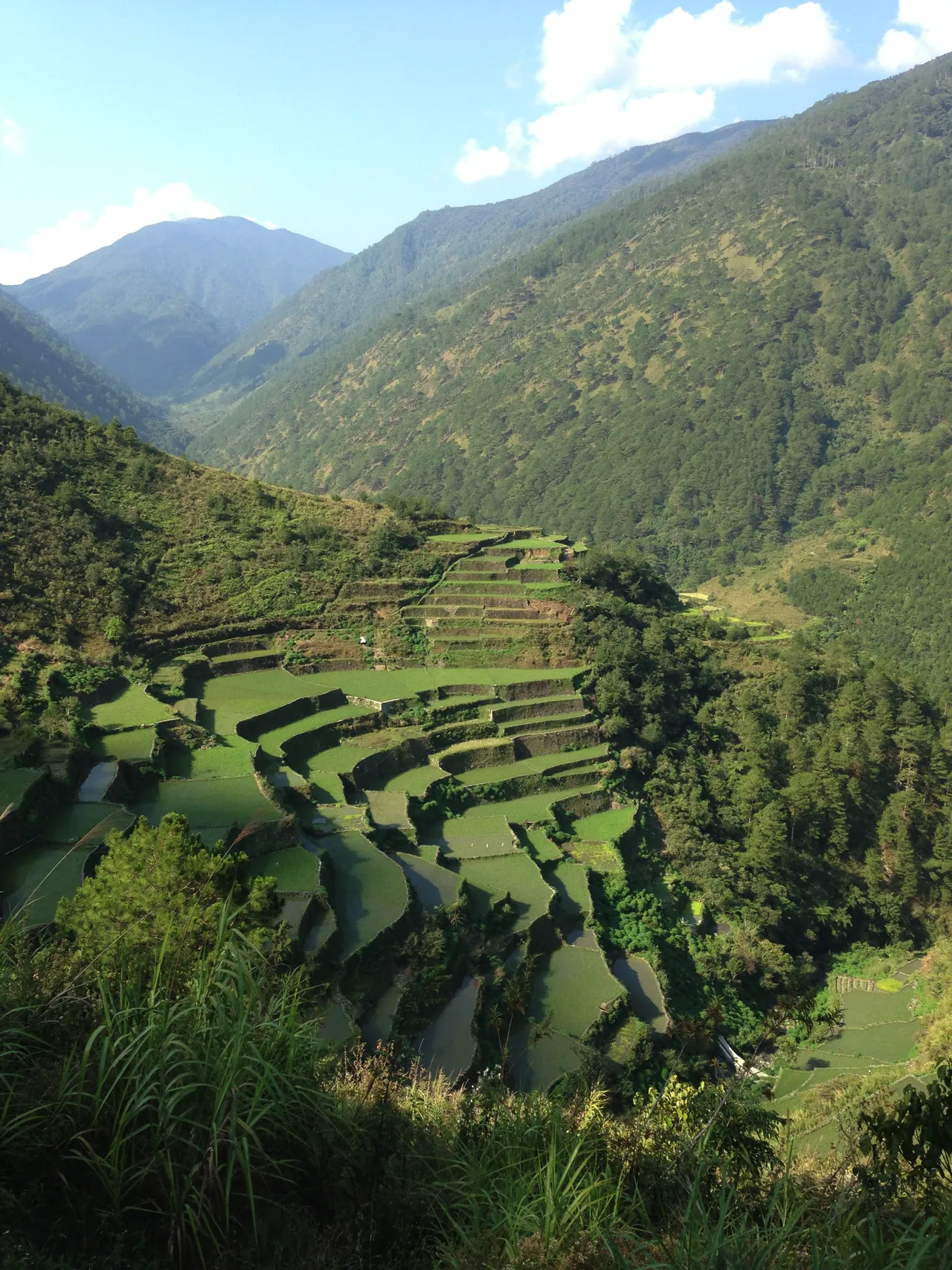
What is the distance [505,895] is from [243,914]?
763 cm

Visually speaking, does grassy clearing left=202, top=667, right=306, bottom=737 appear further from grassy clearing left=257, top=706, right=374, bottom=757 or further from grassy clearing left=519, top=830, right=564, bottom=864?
grassy clearing left=519, top=830, right=564, bottom=864

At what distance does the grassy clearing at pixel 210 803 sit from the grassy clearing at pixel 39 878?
2047mm

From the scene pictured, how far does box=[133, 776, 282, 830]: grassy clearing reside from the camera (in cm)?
1528

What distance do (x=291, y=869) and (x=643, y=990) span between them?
7365 millimetres

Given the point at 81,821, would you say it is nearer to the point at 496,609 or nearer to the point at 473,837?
the point at 473,837

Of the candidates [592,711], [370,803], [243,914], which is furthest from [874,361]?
[243,914]

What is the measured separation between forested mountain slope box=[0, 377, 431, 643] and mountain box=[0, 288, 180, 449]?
8158cm

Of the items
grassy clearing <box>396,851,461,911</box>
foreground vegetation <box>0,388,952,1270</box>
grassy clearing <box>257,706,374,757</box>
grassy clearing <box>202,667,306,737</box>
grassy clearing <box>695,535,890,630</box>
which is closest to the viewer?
foreground vegetation <box>0,388,952,1270</box>

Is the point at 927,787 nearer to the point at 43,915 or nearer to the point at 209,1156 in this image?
the point at 43,915

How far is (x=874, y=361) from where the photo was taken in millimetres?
88000

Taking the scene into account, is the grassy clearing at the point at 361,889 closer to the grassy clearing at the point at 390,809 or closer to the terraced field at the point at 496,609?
the grassy clearing at the point at 390,809

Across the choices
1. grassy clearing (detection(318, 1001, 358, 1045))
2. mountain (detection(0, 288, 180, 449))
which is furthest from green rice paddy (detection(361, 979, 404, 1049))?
mountain (detection(0, 288, 180, 449))

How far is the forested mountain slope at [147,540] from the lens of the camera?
77.8 ft

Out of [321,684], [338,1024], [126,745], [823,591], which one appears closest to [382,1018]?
[338,1024]
